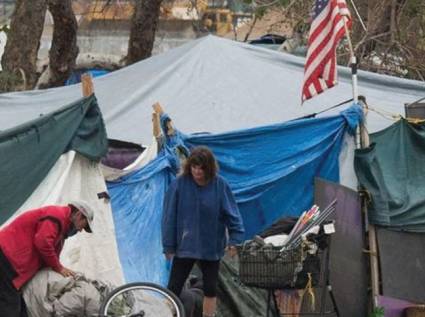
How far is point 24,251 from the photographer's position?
24.2 feet

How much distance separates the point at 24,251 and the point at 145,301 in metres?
1.05

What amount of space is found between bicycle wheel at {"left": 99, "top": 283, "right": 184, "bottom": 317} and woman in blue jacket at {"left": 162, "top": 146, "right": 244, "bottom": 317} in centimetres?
67

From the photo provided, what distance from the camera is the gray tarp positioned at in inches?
441

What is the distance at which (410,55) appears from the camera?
15.6 metres

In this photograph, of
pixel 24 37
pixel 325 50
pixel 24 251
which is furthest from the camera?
pixel 24 37

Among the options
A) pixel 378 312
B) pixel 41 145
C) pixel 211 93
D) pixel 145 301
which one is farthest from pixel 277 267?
pixel 211 93

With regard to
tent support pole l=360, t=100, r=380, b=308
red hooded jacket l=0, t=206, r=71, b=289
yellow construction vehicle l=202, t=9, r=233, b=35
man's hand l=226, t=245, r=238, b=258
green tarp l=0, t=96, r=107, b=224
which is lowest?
yellow construction vehicle l=202, t=9, r=233, b=35

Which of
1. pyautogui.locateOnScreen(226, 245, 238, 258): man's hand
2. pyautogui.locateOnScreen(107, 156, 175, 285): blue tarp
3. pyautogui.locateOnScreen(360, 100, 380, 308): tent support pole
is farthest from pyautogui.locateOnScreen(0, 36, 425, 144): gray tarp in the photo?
pyautogui.locateOnScreen(226, 245, 238, 258): man's hand

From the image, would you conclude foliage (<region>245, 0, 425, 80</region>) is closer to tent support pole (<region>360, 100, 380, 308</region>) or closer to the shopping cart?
tent support pole (<region>360, 100, 380, 308</region>)

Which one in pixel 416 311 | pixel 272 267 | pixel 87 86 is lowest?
pixel 416 311

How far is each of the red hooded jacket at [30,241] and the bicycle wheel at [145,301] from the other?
1.89 feet

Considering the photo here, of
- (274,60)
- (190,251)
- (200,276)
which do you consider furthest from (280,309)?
(274,60)

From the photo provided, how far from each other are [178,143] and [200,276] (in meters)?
1.39

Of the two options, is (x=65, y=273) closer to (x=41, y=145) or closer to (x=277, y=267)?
(x=41, y=145)
